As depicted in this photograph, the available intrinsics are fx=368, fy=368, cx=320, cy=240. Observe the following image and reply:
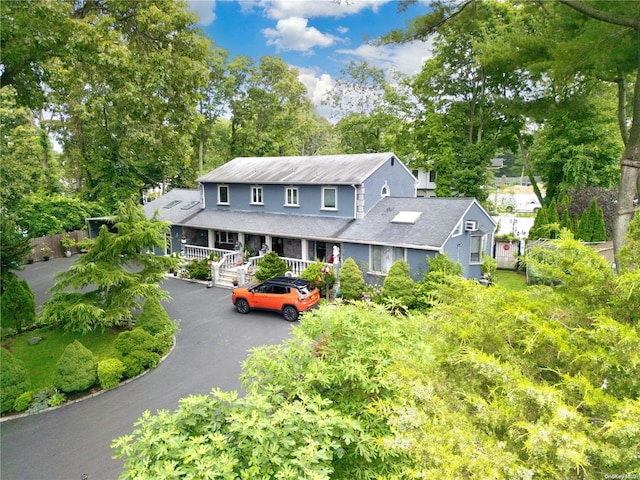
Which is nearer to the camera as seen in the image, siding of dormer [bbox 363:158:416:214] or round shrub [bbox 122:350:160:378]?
round shrub [bbox 122:350:160:378]

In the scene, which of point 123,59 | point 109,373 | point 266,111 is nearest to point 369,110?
point 266,111

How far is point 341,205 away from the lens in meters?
A: 20.3

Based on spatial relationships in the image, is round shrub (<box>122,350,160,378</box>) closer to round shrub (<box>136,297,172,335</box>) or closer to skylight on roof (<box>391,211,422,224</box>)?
round shrub (<box>136,297,172,335</box>)

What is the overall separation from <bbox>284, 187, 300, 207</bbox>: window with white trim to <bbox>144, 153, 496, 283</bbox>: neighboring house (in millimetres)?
60

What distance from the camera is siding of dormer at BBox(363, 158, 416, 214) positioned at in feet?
65.9

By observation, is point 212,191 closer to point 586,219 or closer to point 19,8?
point 19,8

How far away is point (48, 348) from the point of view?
12.6m

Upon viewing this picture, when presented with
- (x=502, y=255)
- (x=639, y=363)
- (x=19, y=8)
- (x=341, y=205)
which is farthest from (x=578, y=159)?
(x=19, y=8)

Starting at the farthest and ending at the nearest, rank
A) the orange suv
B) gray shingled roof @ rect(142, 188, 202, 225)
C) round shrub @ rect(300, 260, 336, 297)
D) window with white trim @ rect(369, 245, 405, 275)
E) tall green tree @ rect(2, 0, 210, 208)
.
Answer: gray shingled roof @ rect(142, 188, 202, 225) < round shrub @ rect(300, 260, 336, 297) < window with white trim @ rect(369, 245, 405, 275) < the orange suv < tall green tree @ rect(2, 0, 210, 208)

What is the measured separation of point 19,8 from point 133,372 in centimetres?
1003

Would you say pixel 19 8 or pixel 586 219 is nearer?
pixel 19 8

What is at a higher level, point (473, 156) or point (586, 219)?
point (473, 156)

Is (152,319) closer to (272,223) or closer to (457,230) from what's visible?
(272,223)

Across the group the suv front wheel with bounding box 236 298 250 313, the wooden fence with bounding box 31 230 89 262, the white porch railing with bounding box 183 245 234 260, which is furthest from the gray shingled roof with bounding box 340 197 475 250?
the wooden fence with bounding box 31 230 89 262
